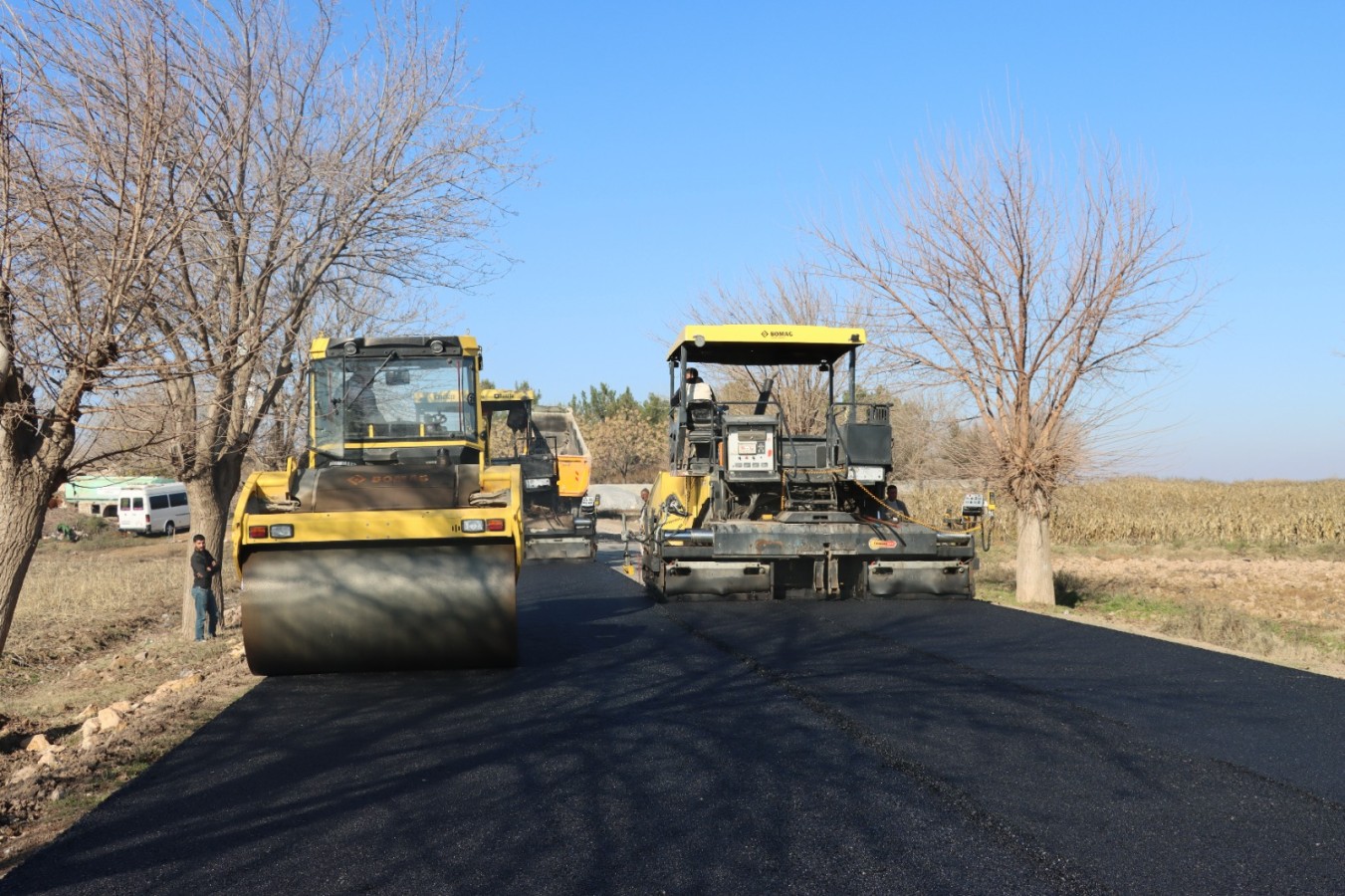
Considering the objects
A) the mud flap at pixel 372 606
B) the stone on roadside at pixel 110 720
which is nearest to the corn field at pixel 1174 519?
the mud flap at pixel 372 606

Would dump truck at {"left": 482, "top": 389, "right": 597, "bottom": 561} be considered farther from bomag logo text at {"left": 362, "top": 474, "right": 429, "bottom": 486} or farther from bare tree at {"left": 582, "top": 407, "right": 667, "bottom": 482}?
bare tree at {"left": 582, "top": 407, "right": 667, "bottom": 482}

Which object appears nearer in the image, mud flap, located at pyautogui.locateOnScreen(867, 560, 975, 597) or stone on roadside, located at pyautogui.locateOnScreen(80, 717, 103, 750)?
stone on roadside, located at pyautogui.locateOnScreen(80, 717, 103, 750)

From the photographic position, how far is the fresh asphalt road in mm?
4754

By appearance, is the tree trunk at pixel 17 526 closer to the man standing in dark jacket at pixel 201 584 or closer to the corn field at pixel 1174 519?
the man standing in dark jacket at pixel 201 584

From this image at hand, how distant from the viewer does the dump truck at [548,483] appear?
21.8 meters

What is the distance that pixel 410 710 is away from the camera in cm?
791

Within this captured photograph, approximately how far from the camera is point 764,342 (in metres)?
14.5

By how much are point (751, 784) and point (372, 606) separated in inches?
150

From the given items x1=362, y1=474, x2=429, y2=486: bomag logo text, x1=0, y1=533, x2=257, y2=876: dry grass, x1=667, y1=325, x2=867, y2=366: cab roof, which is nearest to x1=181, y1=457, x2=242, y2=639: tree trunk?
x1=0, y1=533, x2=257, y2=876: dry grass

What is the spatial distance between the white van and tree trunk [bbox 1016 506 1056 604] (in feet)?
124

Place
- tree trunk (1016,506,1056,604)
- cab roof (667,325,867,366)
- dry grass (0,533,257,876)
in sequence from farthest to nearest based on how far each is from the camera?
tree trunk (1016,506,1056,604)
cab roof (667,325,867,366)
dry grass (0,533,257,876)

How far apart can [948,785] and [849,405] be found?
28.9 ft

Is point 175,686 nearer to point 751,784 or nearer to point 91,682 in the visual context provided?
point 91,682

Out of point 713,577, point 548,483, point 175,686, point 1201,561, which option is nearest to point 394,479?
point 175,686
